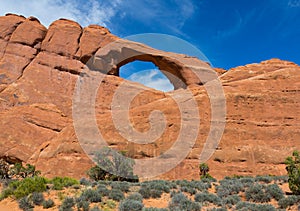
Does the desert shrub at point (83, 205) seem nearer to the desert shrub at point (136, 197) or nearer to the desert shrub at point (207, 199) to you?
the desert shrub at point (136, 197)

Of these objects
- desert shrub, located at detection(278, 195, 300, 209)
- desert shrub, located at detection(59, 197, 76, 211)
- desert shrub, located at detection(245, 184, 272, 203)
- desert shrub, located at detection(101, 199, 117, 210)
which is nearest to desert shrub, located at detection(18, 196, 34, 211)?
desert shrub, located at detection(59, 197, 76, 211)

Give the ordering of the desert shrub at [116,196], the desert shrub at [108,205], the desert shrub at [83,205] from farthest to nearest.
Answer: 1. the desert shrub at [116,196]
2. the desert shrub at [108,205]
3. the desert shrub at [83,205]

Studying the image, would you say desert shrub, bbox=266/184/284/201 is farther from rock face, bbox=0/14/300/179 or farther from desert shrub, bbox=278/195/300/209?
rock face, bbox=0/14/300/179

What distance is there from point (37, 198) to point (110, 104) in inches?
1110

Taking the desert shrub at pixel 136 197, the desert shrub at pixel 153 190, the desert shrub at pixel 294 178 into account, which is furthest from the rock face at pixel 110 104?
the desert shrub at pixel 136 197

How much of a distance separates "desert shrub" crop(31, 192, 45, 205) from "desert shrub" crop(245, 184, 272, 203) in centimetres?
816

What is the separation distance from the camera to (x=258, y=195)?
→ 39.8 ft

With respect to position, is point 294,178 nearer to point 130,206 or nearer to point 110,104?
point 130,206

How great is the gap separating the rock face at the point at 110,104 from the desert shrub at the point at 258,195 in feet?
38.0

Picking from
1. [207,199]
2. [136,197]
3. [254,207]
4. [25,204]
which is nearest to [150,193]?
[136,197]

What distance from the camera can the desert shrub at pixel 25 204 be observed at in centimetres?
1069

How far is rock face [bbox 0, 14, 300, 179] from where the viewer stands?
1021 inches

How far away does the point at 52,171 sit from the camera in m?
25.6

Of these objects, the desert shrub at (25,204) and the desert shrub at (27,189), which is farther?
the desert shrub at (27,189)
